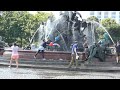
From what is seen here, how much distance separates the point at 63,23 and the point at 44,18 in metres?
34.3

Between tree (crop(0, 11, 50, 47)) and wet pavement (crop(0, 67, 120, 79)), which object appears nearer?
wet pavement (crop(0, 67, 120, 79))

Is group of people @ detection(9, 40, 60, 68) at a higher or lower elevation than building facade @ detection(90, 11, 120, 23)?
lower

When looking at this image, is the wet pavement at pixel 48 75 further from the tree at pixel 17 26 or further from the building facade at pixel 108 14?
the building facade at pixel 108 14

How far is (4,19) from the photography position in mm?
45969

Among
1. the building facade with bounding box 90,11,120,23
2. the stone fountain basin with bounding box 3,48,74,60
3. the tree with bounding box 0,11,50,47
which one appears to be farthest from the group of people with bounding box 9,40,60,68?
the building facade with bounding box 90,11,120,23

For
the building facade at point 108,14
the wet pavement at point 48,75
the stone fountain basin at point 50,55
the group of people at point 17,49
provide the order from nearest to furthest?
the wet pavement at point 48,75 < the group of people at point 17,49 < the stone fountain basin at point 50,55 < the building facade at point 108,14

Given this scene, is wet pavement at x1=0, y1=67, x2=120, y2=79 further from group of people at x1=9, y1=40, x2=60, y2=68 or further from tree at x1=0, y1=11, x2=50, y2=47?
tree at x1=0, y1=11, x2=50, y2=47

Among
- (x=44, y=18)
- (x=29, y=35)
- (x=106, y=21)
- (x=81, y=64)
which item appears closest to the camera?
(x=81, y=64)

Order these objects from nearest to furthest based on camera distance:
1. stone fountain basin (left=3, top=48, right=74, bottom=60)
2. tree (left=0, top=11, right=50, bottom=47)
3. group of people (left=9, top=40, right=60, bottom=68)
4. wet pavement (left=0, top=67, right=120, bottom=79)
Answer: wet pavement (left=0, top=67, right=120, bottom=79) → group of people (left=9, top=40, right=60, bottom=68) → stone fountain basin (left=3, top=48, right=74, bottom=60) → tree (left=0, top=11, right=50, bottom=47)

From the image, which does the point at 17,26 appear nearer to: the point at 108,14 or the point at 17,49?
the point at 17,49

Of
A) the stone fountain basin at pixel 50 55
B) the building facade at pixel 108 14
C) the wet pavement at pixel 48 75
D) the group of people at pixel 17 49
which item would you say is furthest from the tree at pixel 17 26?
the building facade at pixel 108 14
